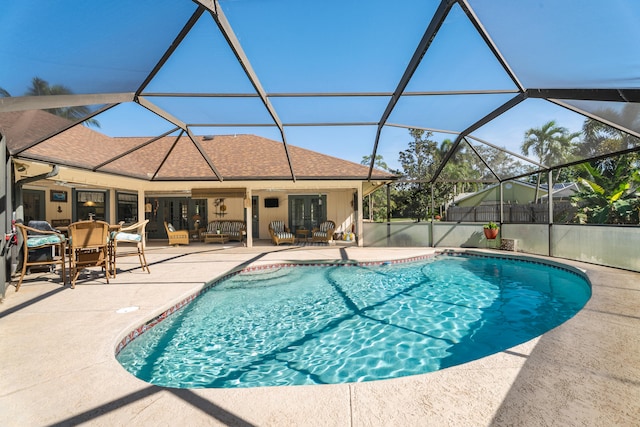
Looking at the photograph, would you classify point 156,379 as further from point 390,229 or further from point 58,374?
point 390,229

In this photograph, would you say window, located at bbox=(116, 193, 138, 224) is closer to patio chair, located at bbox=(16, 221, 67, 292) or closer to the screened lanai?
the screened lanai

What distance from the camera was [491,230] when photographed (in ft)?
39.3

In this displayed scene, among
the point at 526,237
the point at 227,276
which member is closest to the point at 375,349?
the point at 227,276

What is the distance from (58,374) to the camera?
2.58 metres

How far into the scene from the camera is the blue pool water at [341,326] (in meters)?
3.69

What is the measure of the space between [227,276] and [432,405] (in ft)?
20.9

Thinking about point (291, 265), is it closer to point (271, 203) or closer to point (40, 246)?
point (40, 246)

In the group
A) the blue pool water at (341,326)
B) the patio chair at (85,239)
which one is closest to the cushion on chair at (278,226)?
the blue pool water at (341,326)

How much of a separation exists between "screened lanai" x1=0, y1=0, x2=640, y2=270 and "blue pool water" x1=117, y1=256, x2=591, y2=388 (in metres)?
3.81

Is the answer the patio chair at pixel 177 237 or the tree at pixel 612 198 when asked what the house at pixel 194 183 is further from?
→ the tree at pixel 612 198

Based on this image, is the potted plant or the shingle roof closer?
the shingle roof

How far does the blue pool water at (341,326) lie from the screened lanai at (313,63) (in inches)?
150

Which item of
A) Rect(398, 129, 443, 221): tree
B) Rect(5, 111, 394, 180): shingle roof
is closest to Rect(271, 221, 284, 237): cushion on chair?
Rect(5, 111, 394, 180): shingle roof

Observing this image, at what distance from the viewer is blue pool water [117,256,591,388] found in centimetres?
369
